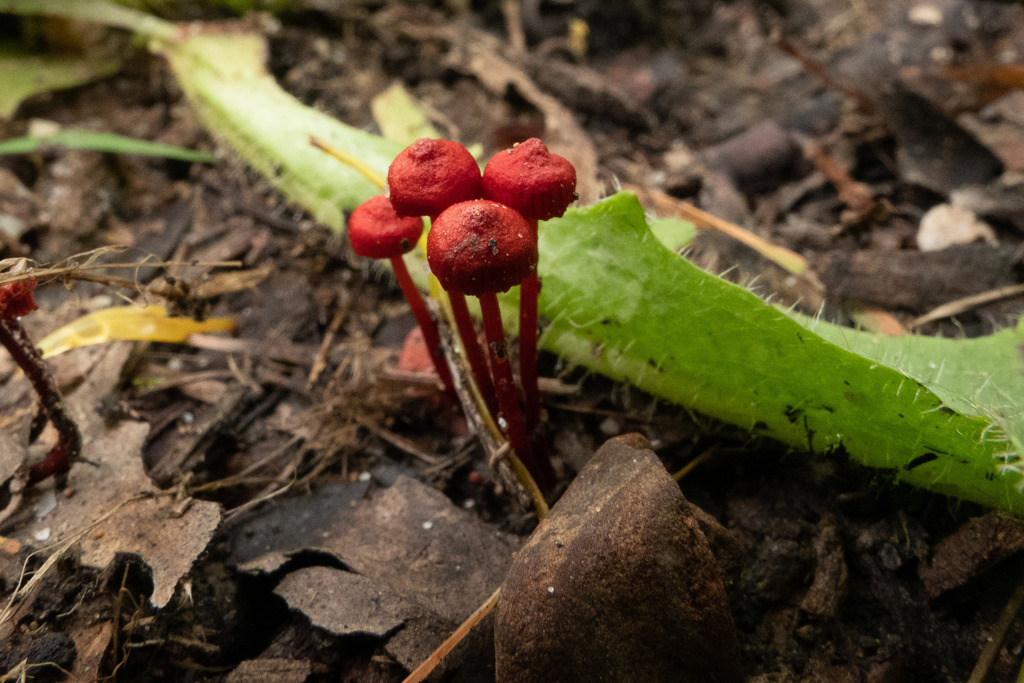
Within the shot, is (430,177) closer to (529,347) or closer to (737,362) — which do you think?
(529,347)

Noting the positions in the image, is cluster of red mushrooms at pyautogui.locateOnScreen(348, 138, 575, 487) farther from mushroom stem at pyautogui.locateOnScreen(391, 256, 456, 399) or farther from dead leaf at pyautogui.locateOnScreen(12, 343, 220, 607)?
dead leaf at pyautogui.locateOnScreen(12, 343, 220, 607)

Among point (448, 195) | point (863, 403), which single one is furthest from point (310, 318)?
point (863, 403)

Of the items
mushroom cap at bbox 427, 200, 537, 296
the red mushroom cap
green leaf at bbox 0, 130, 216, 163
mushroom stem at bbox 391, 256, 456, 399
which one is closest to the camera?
mushroom cap at bbox 427, 200, 537, 296

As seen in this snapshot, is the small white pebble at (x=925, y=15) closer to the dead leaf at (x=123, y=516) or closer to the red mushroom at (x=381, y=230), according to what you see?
the red mushroom at (x=381, y=230)

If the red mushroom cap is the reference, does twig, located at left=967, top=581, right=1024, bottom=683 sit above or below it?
below

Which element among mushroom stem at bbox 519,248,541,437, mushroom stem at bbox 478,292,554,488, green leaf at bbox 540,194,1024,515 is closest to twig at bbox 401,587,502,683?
mushroom stem at bbox 478,292,554,488

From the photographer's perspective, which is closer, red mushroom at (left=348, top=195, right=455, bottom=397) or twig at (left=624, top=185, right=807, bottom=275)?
red mushroom at (left=348, top=195, right=455, bottom=397)

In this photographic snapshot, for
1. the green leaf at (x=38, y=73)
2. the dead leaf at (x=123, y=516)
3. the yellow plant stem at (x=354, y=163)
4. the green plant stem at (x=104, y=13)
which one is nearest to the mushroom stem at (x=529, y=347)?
the yellow plant stem at (x=354, y=163)
